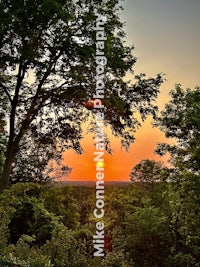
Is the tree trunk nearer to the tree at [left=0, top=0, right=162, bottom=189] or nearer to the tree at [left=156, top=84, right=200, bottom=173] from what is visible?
the tree at [left=0, top=0, right=162, bottom=189]

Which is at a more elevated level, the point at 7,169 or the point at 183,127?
the point at 183,127

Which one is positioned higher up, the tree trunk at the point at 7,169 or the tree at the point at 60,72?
the tree at the point at 60,72

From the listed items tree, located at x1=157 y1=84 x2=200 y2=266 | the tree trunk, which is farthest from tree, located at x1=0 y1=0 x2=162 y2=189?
tree, located at x1=157 y1=84 x2=200 y2=266

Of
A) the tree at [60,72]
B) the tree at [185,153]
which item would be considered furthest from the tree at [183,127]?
the tree at [60,72]

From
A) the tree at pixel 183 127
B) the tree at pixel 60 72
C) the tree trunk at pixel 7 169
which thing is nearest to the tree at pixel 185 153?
the tree at pixel 183 127

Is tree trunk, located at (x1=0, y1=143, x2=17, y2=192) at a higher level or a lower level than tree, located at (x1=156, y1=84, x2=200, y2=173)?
lower

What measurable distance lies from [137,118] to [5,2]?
513 centimetres

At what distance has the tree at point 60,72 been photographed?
1069 centimetres

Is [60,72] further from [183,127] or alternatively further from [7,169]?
[183,127]

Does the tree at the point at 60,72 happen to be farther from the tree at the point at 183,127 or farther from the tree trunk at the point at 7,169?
the tree at the point at 183,127

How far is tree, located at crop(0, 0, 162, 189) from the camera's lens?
10688mm

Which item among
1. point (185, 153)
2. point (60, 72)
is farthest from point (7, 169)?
point (185, 153)

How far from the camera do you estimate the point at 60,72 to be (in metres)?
11.9

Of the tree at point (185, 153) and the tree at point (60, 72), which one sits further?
the tree at point (185, 153)
